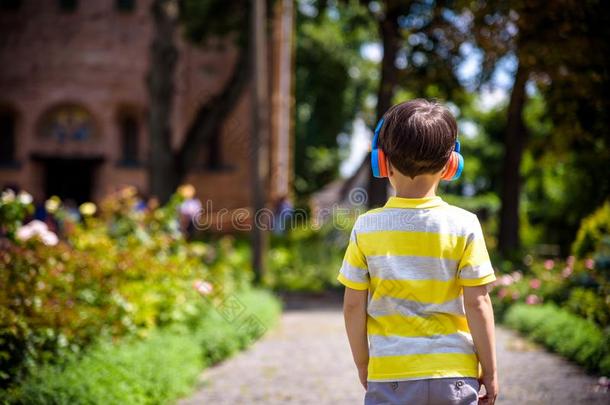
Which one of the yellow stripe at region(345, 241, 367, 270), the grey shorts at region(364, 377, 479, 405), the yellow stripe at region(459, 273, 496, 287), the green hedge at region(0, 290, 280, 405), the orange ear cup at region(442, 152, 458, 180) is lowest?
the green hedge at region(0, 290, 280, 405)

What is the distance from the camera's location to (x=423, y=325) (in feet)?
Result: 7.94

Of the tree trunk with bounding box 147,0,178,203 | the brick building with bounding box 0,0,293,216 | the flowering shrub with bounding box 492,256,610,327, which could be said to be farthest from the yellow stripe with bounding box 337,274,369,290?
the brick building with bounding box 0,0,293,216

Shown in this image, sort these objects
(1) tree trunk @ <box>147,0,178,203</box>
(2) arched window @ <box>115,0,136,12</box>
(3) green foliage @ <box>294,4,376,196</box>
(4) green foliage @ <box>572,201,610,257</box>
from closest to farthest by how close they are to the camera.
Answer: (4) green foliage @ <box>572,201,610,257</box> → (1) tree trunk @ <box>147,0,178,203</box> → (2) arched window @ <box>115,0,136,12</box> → (3) green foliage @ <box>294,4,376,196</box>

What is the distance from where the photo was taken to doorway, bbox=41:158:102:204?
27859mm

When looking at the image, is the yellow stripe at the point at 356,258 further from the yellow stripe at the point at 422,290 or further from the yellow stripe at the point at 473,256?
the yellow stripe at the point at 473,256

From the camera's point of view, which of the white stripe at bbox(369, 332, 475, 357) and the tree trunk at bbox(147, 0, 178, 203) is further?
the tree trunk at bbox(147, 0, 178, 203)

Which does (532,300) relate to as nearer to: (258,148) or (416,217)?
(258,148)

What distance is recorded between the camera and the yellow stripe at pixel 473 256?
2381mm

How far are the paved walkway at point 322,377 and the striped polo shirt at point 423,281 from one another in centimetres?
314

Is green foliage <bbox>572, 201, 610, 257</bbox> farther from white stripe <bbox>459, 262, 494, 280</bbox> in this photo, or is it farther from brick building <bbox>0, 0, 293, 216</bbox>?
brick building <bbox>0, 0, 293, 216</bbox>

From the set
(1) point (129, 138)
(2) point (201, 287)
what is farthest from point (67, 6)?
(2) point (201, 287)

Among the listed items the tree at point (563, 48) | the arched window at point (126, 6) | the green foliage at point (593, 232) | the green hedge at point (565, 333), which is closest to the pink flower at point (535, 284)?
the green hedge at point (565, 333)

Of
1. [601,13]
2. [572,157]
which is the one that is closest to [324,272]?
[572,157]

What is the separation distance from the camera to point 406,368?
7.84 feet
